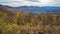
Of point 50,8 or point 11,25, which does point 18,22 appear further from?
point 50,8

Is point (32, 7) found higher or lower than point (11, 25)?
higher

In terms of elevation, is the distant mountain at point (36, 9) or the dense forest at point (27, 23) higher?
the distant mountain at point (36, 9)

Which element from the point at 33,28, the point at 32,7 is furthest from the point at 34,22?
the point at 32,7

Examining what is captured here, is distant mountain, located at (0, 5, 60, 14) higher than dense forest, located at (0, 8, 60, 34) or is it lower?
higher

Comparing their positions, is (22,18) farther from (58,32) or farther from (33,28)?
(58,32)

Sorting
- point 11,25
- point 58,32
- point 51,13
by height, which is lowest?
point 58,32

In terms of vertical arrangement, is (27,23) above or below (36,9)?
below
